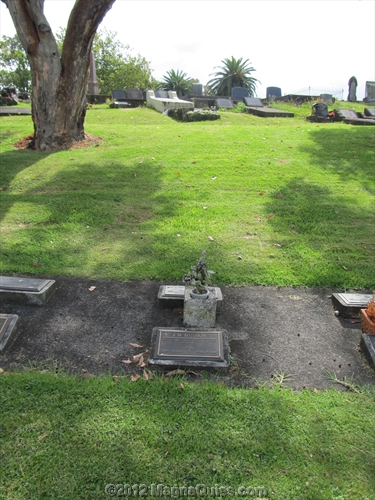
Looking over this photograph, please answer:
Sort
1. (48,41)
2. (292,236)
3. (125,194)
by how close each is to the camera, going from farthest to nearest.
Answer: (48,41) → (125,194) → (292,236)

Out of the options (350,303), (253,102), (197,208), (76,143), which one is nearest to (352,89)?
(253,102)

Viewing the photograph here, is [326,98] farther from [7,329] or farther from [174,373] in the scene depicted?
[7,329]

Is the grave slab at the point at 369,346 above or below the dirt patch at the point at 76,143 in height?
below

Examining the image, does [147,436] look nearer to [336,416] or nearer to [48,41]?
[336,416]

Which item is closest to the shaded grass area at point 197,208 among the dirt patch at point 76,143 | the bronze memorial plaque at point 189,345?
the dirt patch at point 76,143

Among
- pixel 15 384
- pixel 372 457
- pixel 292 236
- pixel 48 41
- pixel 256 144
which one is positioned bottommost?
pixel 372 457

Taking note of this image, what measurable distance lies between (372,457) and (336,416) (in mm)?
398

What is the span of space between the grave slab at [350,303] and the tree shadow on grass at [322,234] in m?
0.54

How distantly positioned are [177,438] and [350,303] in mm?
2758

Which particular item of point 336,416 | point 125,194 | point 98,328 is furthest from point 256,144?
Answer: point 336,416

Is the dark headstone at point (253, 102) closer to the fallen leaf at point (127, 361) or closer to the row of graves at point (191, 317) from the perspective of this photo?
the row of graves at point (191, 317)

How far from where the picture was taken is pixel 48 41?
9.52 m

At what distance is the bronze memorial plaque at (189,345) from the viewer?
376cm

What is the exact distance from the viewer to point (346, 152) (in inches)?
422
